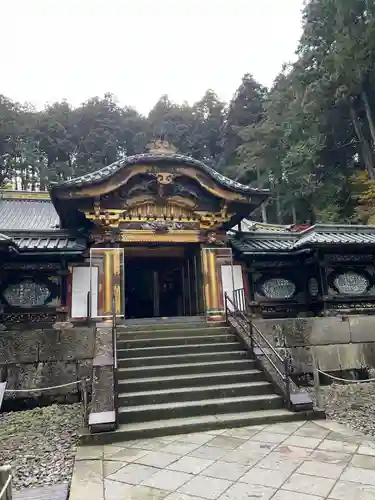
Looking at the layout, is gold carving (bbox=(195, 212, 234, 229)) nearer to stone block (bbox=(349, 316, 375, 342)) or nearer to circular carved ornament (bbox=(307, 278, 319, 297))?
circular carved ornament (bbox=(307, 278, 319, 297))

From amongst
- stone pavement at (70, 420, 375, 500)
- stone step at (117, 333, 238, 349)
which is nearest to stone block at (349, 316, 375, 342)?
stone step at (117, 333, 238, 349)

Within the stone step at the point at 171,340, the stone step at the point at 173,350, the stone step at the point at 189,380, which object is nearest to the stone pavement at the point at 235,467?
the stone step at the point at 189,380

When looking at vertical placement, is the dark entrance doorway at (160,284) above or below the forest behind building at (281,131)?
below

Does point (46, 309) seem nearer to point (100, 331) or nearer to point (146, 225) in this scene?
point (100, 331)

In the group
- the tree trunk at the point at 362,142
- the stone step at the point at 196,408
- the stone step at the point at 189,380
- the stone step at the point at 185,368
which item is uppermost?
the tree trunk at the point at 362,142

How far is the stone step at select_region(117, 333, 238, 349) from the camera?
7688 millimetres

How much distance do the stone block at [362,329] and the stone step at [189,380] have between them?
339 centimetres

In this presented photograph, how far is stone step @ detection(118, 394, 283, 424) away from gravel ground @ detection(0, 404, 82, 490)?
0.83 meters

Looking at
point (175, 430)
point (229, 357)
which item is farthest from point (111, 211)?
point (175, 430)

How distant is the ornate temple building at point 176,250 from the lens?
942 cm

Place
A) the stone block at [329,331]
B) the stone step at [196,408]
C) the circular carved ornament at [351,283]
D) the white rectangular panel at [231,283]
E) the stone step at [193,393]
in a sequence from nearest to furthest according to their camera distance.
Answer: the stone step at [196,408] → the stone step at [193,393] → the stone block at [329,331] → the white rectangular panel at [231,283] → the circular carved ornament at [351,283]

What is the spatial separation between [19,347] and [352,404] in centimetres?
618

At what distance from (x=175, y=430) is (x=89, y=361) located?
9.92 ft

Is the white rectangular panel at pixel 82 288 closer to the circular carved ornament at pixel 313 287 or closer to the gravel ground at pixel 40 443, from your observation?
the gravel ground at pixel 40 443
